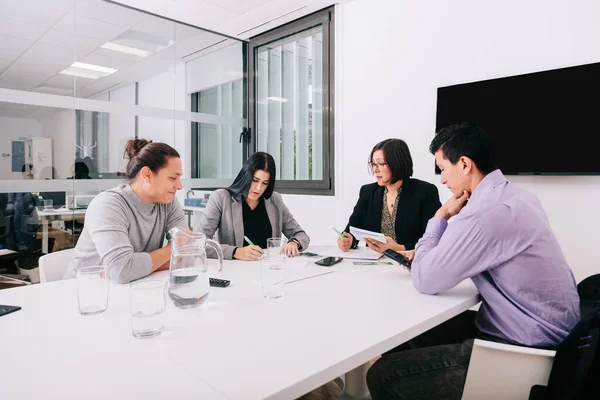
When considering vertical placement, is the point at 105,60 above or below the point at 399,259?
above

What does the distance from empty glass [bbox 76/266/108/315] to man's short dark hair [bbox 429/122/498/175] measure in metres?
1.26

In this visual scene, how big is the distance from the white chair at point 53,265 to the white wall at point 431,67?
245 cm

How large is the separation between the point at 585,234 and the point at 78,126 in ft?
13.0

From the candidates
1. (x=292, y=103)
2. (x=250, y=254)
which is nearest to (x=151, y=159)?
(x=250, y=254)

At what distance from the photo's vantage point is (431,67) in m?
3.05

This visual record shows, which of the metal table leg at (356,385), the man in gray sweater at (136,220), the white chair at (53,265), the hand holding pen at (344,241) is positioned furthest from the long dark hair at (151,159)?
the metal table leg at (356,385)

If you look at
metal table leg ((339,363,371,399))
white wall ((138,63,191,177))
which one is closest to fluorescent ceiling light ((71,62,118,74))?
white wall ((138,63,191,177))

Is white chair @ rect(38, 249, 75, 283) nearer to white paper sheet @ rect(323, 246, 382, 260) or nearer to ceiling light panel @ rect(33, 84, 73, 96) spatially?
white paper sheet @ rect(323, 246, 382, 260)

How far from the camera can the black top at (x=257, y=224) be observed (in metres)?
2.39

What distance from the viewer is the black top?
7.83 ft

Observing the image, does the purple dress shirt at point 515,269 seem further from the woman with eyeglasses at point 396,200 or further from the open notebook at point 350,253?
the woman with eyeglasses at point 396,200

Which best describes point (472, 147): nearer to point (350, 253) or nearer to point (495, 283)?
point (495, 283)

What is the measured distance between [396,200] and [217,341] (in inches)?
71.1

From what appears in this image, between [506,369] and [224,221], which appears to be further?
[224,221]
